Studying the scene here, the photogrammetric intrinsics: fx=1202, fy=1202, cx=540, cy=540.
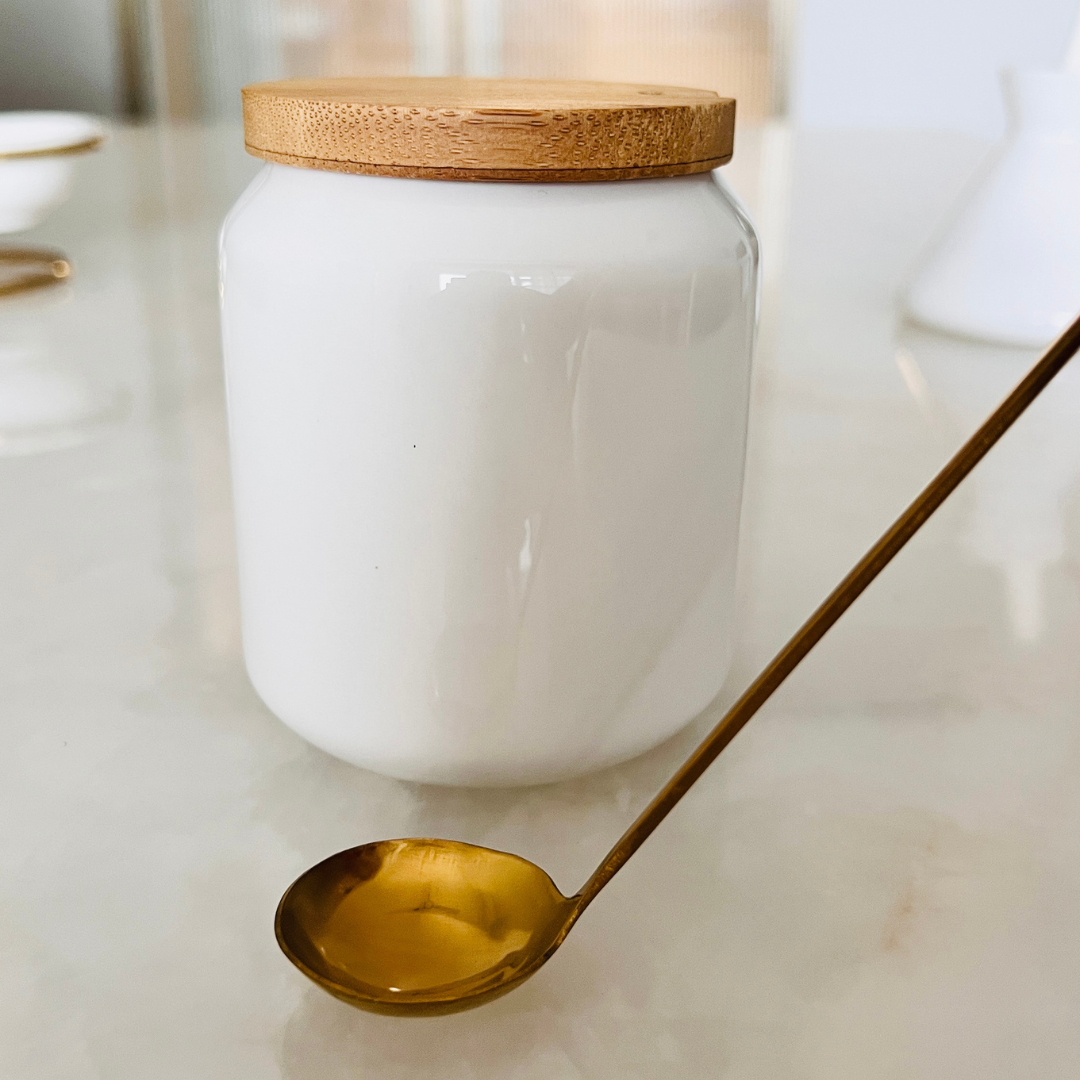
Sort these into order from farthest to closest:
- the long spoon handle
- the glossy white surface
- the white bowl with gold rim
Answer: the white bowl with gold rim
the glossy white surface
the long spoon handle

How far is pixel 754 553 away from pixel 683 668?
22 centimetres

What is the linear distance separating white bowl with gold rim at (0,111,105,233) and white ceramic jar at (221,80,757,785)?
739 mm

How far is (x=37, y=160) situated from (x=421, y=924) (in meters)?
0.87

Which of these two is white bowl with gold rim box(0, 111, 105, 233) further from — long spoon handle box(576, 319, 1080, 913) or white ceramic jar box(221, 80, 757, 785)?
long spoon handle box(576, 319, 1080, 913)

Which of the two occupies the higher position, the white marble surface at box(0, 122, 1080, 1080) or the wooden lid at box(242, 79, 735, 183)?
the wooden lid at box(242, 79, 735, 183)

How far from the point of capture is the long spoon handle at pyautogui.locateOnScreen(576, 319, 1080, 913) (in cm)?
26

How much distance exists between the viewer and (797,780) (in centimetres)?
39

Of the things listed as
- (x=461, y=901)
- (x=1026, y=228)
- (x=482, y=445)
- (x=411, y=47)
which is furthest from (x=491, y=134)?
(x=411, y=47)

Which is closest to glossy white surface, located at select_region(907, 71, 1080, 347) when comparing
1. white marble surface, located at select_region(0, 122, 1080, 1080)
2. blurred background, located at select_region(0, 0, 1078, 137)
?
white marble surface, located at select_region(0, 122, 1080, 1080)

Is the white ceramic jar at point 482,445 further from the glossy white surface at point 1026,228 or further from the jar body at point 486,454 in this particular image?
the glossy white surface at point 1026,228

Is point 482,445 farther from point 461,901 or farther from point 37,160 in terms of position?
point 37,160

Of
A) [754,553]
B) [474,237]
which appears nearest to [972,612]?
[754,553]

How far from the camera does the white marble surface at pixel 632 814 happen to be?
0.94ft

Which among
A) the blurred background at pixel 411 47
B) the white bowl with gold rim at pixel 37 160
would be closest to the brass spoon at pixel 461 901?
the white bowl with gold rim at pixel 37 160
